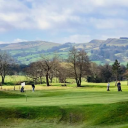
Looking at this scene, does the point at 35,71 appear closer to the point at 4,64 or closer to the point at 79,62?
the point at 4,64

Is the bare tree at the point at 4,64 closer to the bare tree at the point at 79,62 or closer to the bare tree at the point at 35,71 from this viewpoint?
the bare tree at the point at 35,71

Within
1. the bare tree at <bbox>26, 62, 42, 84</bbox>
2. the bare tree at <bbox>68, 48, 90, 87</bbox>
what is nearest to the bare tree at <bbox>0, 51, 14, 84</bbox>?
the bare tree at <bbox>26, 62, 42, 84</bbox>

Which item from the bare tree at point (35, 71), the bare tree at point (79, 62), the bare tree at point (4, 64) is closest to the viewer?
the bare tree at point (79, 62)

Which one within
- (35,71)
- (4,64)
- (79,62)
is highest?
Result: (4,64)

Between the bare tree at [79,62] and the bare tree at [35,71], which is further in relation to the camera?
the bare tree at [35,71]

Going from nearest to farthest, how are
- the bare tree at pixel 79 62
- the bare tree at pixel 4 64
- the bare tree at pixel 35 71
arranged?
the bare tree at pixel 79 62
the bare tree at pixel 35 71
the bare tree at pixel 4 64

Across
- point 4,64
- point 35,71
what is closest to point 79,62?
point 35,71

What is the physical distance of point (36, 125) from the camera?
2466 centimetres

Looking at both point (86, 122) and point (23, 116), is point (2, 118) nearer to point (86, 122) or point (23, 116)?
point (23, 116)

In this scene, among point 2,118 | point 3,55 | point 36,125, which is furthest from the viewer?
point 3,55

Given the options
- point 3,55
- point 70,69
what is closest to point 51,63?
point 70,69

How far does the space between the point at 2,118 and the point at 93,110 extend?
953cm

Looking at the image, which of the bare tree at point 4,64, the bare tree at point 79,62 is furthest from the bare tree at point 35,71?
the bare tree at point 79,62

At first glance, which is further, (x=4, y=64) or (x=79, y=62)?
(x=4, y=64)
